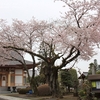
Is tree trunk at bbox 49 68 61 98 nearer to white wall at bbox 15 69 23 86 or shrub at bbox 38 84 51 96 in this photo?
shrub at bbox 38 84 51 96

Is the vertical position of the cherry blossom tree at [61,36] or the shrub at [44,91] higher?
the cherry blossom tree at [61,36]

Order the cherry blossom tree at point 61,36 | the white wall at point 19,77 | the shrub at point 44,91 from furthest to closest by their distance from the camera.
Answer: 1. the white wall at point 19,77
2. the shrub at point 44,91
3. the cherry blossom tree at point 61,36

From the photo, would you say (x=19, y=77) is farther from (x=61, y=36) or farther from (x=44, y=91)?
(x=61, y=36)

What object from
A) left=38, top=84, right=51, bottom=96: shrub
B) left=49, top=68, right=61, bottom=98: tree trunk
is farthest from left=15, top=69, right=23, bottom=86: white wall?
left=49, top=68, right=61, bottom=98: tree trunk

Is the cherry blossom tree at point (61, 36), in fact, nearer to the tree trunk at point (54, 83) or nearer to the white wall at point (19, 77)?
the tree trunk at point (54, 83)

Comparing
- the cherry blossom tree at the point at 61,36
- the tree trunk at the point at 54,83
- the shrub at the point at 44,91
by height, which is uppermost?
the cherry blossom tree at the point at 61,36

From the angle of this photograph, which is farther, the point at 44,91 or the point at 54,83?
the point at 44,91

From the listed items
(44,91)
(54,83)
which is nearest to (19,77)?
(44,91)

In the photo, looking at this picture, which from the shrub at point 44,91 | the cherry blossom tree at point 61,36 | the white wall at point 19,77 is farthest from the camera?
the white wall at point 19,77

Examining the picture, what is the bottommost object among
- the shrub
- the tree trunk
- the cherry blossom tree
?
the shrub

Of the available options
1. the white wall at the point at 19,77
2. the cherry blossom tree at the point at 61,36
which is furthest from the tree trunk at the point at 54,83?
the white wall at the point at 19,77

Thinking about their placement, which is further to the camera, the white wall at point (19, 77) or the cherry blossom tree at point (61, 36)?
the white wall at point (19, 77)

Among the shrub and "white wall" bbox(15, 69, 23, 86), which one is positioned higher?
"white wall" bbox(15, 69, 23, 86)

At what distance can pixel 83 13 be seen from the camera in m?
13.7
